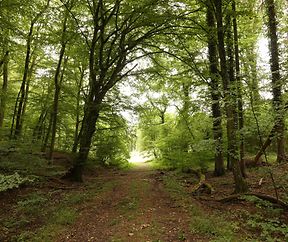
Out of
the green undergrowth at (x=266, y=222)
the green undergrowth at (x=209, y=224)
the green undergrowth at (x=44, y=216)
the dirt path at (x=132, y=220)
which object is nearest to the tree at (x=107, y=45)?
the green undergrowth at (x=44, y=216)

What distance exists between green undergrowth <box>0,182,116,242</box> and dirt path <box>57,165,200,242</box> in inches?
13.0

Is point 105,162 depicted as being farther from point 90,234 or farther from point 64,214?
point 90,234

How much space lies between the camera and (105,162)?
2041cm

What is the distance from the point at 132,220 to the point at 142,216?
0.41 m

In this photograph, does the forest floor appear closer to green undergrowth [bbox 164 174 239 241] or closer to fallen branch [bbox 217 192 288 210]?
green undergrowth [bbox 164 174 239 241]

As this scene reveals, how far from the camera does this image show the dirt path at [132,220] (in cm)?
571

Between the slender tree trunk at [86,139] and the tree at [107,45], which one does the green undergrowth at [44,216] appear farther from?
the tree at [107,45]

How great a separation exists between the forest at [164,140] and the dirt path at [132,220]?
0.04 meters

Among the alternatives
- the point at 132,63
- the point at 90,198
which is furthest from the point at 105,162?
the point at 90,198

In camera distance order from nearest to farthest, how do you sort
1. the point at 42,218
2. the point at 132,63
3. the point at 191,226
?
the point at 191,226 < the point at 42,218 < the point at 132,63

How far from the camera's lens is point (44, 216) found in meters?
7.51

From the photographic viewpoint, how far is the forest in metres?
6.45

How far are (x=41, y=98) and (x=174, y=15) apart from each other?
10.8 metres

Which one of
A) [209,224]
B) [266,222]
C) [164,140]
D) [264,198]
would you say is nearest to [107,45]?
[164,140]
